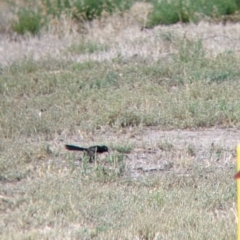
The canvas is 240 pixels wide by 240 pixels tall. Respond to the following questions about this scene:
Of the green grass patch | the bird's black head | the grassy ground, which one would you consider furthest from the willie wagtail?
the green grass patch

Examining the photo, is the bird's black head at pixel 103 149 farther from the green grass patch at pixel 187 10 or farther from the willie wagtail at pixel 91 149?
the green grass patch at pixel 187 10

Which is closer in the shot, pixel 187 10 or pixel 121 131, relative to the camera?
pixel 121 131

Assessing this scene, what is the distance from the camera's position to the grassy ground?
19.2 ft

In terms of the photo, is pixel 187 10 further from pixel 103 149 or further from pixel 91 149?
pixel 91 149

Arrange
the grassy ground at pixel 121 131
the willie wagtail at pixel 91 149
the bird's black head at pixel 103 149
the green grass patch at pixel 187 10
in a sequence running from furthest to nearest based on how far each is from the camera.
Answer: the green grass patch at pixel 187 10
the bird's black head at pixel 103 149
the willie wagtail at pixel 91 149
the grassy ground at pixel 121 131

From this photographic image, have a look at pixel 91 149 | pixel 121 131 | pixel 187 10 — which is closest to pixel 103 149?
pixel 91 149

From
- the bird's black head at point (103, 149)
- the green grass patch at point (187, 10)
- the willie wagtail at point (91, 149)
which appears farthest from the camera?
the green grass patch at point (187, 10)

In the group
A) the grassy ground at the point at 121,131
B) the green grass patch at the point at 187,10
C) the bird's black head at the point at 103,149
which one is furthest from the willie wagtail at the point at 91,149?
the green grass patch at the point at 187,10

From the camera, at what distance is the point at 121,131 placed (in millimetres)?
8414

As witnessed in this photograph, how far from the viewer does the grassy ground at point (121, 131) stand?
5.86 metres

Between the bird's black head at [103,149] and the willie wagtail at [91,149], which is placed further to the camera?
the bird's black head at [103,149]

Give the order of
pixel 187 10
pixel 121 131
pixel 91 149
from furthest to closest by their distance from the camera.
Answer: pixel 187 10 → pixel 121 131 → pixel 91 149

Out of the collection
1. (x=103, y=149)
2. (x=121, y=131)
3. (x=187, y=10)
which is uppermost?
(x=103, y=149)

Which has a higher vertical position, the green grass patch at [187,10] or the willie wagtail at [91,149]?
the willie wagtail at [91,149]
